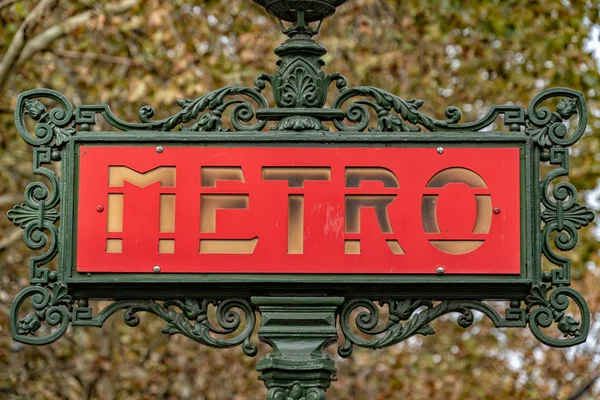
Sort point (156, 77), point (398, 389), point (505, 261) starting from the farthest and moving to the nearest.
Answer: point (398, 389)
point (156, 77)
point (505, 261)

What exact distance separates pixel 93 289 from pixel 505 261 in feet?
5.03

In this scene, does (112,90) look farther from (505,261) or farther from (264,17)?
(505,261)

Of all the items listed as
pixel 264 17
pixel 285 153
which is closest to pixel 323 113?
pixel 285 153

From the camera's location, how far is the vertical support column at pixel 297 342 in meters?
5.84

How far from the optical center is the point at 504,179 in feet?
19.4

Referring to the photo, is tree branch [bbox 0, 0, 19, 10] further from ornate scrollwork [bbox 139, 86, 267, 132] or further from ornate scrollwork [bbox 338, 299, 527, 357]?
ornate scrollwork [bbox 338, 299, 527, 357]

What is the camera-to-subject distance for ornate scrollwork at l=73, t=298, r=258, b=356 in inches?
234

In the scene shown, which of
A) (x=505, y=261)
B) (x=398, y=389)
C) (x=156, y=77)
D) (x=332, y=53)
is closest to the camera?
(x=505, y=261)

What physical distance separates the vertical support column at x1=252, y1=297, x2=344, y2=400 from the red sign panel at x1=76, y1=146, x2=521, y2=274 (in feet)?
0.52

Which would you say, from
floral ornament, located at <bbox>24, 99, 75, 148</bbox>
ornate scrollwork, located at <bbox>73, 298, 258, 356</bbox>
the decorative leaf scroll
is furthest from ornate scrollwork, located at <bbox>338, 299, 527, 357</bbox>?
floral ornament, located at <bbox>24, 99, 75, 148</bbox>

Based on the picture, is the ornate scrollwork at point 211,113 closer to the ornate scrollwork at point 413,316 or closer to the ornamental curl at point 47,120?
the ornamental curl at point 47,120

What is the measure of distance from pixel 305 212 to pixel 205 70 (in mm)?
10570

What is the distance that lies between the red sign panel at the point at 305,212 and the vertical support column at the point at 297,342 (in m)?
0.16

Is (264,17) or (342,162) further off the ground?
(264,17)
